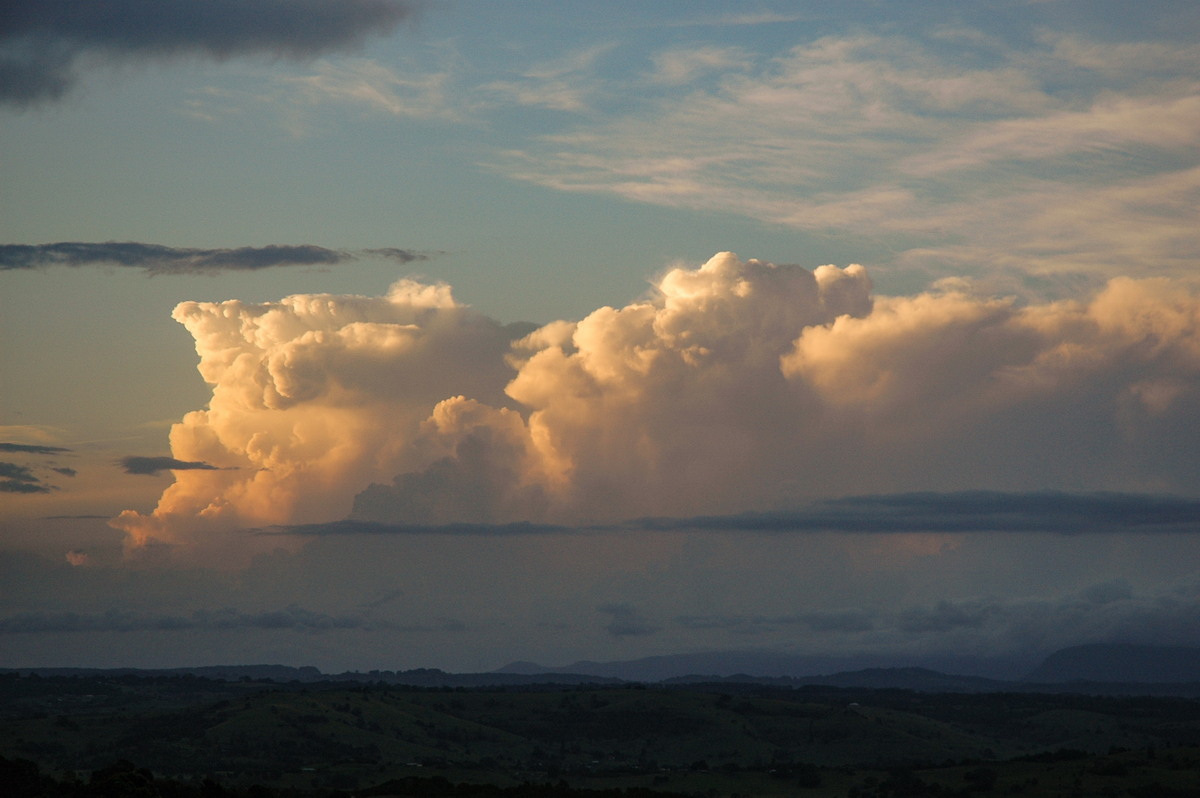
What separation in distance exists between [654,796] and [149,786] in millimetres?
72981

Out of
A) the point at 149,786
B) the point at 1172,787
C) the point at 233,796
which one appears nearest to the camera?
the point at 149,786

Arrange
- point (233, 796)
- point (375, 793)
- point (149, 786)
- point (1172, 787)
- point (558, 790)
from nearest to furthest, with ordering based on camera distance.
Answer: point (149, 786) < point (233, 796) < point (375, 793) < point (558, 790) < point (1172, 787)

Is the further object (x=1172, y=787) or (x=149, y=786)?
(x=1172, y=787)

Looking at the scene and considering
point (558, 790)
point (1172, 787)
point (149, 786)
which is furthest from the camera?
point (1172, 787)

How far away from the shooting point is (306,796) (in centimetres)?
15738

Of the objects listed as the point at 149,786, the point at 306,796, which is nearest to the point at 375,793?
the point at 306,796

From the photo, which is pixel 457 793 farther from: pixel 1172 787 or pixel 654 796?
pixel 1172 787

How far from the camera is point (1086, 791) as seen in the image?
648 feet

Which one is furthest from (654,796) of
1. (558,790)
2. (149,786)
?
(149,786)

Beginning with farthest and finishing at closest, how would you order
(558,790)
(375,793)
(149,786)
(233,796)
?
(558,790) < (375,793) < (233,796) < (149,786)

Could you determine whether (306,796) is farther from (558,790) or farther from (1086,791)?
(1086,791)

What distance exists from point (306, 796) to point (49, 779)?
108 feet

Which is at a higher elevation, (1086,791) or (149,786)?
(149,786)

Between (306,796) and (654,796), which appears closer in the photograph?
(306,796)
